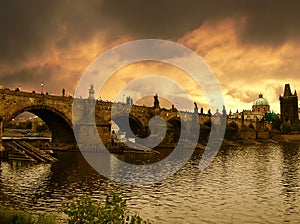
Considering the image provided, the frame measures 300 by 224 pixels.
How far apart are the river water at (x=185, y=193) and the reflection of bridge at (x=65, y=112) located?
1528cm

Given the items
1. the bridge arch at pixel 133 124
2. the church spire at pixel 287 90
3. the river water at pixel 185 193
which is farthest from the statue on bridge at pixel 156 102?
the church spire at pixel 287 90

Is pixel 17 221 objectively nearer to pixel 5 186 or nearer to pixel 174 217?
pixel 174 217

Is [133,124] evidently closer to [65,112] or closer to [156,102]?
[156,102]

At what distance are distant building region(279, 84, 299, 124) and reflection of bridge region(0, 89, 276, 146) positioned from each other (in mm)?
108236

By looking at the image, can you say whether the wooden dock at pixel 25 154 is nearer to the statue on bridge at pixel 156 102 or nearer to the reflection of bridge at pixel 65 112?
the reflection of bridge at pixel 65 112

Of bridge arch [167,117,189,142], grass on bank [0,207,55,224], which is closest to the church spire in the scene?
bridge arch [167,117,189,142]

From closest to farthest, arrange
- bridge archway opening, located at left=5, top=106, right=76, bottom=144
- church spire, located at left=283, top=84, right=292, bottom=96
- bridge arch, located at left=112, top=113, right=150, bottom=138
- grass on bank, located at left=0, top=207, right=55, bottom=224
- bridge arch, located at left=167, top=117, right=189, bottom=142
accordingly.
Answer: grass on bank, located at left=0, top=207, right=55, bottom=224, bridge archway opening, located at left=5, top=106, right=76, bottom=144, bridge arch, located at left=112, top=113, right=150, bottom=138, bridge arch, located at left=167, top=117, right=189, bottom=142, church spire, located at left=283, top=84, right=292, bottom=96

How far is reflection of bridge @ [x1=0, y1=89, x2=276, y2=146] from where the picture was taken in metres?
43.9

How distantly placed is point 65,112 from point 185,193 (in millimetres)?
35470

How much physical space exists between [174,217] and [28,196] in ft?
29.3

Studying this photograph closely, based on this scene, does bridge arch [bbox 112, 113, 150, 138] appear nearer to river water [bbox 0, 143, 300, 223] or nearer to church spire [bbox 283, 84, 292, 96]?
river water [bbox 0, 143, 300, 223]

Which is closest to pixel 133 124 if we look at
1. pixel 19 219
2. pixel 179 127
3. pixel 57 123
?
pixel 179 127

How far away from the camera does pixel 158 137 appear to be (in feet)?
215

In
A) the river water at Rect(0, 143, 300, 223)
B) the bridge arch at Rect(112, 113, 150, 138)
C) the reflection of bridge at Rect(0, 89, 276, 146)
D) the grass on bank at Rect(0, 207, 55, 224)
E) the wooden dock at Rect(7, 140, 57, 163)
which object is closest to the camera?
the grass on bank at Rect(0, 207, 55, 224)
